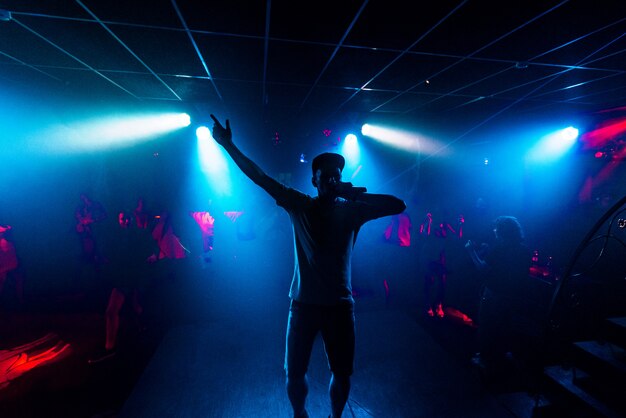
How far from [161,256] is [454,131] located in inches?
305

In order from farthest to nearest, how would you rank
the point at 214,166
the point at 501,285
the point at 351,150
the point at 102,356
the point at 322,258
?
A: the point at 351,150
the point at 214,166
the point at 102,356
the point at 501,285
the point at 322,258

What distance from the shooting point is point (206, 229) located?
6293mm

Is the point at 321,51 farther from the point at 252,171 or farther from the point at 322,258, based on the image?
the point at 322,258

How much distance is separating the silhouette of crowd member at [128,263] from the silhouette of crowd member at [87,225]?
25 centimetres

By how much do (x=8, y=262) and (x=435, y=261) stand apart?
341 inches

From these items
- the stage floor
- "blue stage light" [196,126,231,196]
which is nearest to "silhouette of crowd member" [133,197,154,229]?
"blue stage light" [196,126,231,196]

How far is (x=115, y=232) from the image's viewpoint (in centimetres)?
551

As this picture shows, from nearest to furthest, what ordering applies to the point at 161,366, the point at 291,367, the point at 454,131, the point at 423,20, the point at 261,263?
the point at 291,367, the point at 423,20, the point at 161,366, the point at 261,263, the point at 454,131

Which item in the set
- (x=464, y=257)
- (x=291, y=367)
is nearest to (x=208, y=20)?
(x=291, y=367)

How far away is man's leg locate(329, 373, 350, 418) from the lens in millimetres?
2168

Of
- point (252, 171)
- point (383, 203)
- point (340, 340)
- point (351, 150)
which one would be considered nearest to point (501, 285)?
point (383, 203)

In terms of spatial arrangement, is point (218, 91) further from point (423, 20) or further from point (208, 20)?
point (423, 20)

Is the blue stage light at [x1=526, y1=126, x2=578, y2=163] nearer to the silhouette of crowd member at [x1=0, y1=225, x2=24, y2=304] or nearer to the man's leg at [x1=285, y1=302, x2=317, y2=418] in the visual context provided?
the man's leg at [x1=285, y1=302, x2=317, y2=418]

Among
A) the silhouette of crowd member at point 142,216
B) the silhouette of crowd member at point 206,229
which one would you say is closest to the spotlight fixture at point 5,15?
the silhouette of crowd member at point 142,216
